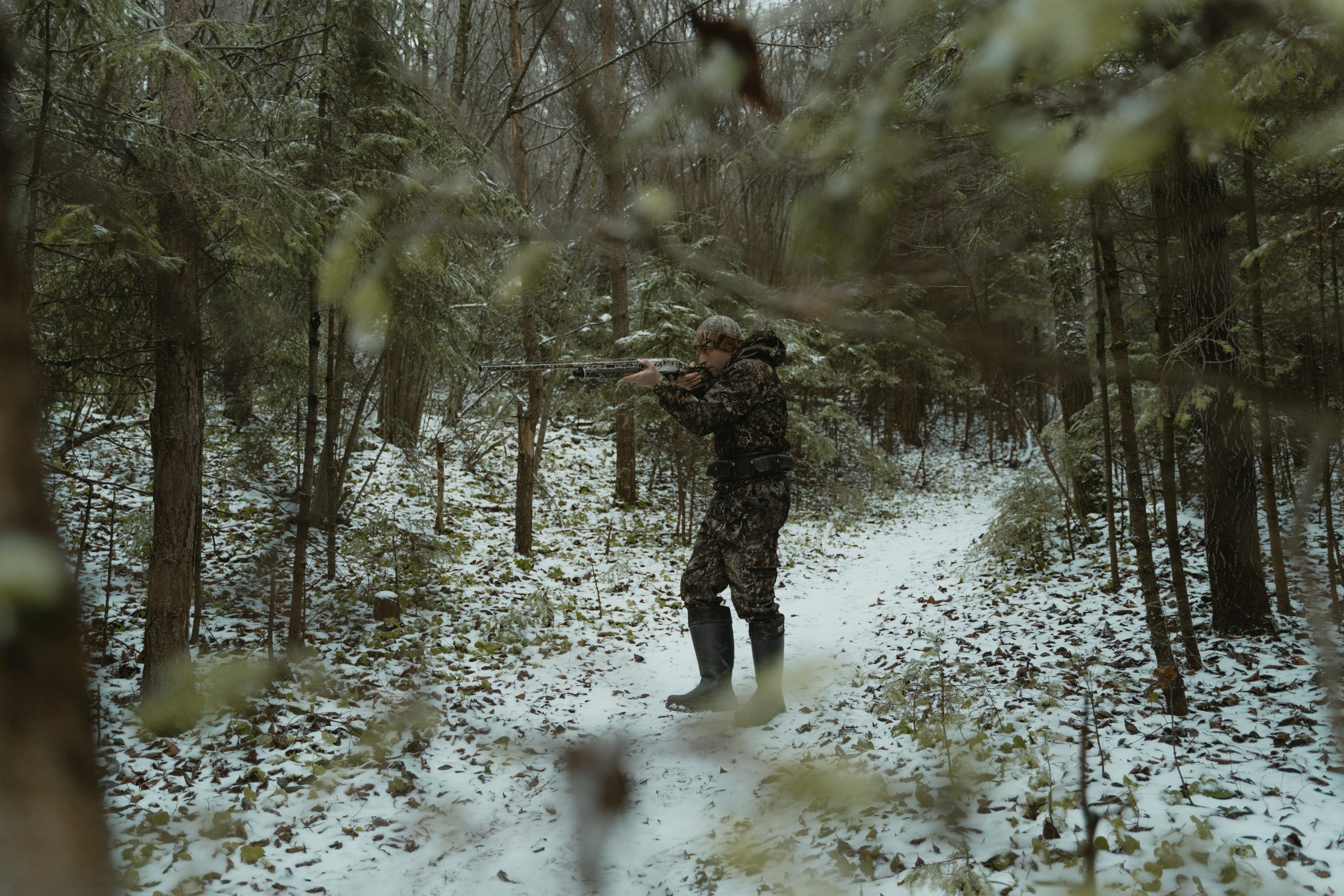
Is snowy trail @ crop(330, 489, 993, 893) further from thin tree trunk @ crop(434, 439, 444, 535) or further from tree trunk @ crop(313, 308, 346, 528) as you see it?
thin tree trunk @ crop(434, 439, 444, 535)

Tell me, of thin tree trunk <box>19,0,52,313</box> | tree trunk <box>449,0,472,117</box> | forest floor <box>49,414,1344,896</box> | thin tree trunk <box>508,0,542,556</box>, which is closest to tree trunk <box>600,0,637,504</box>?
thin tree trunk <box>508,0,542,556</box>

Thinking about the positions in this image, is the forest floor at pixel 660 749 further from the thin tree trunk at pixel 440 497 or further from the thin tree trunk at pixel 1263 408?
the thin tree trunk at pixel 440 497

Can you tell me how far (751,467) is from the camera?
475 centimetres

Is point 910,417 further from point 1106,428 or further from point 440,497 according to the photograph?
point 440,497

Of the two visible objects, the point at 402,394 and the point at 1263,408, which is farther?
the point at 402,394

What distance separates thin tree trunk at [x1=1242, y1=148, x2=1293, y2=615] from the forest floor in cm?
57

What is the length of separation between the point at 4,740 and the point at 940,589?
881 cm

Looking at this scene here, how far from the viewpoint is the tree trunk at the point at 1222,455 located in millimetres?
5316

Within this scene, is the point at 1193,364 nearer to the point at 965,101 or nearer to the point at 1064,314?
the point at 965,101

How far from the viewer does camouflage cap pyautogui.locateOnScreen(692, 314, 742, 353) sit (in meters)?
4.99

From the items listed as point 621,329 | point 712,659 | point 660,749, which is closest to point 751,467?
point 712,659

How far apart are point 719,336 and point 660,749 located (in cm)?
252

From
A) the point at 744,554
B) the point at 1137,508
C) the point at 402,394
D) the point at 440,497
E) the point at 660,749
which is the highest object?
the point at 402,394

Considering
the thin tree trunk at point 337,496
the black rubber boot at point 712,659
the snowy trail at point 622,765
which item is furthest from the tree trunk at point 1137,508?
the thin tree trunk at point 337,496
